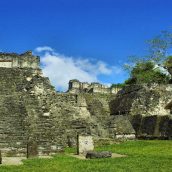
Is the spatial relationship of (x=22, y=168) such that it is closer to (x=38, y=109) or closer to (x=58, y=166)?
(x=58, y=166)

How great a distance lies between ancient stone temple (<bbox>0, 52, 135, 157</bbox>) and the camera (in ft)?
53.0

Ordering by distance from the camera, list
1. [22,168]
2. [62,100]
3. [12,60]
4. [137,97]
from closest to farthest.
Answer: [22,168] → [62,100] → [137,97] → [12,60]

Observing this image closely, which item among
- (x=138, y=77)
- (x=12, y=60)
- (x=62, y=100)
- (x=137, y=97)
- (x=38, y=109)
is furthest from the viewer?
(x=138, y=77)

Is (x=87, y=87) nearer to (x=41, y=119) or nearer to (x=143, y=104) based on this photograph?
(x=143, y=104)

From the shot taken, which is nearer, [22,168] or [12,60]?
[22,168]

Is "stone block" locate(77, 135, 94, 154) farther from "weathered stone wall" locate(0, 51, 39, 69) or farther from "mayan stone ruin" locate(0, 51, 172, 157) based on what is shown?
"weathered stone wall" locate(0, 51, 39, 69)

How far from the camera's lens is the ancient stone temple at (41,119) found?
16.1m

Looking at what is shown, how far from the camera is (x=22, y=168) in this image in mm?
11922

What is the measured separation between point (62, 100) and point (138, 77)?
1103 inches

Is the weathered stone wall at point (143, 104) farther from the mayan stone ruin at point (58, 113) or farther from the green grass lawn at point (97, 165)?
the green grass lawn at point (97, 165)

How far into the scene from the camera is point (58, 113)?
23.3 m

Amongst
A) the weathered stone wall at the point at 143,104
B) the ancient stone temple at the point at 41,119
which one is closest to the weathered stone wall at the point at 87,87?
the weathered stone wall at the point at 143,104

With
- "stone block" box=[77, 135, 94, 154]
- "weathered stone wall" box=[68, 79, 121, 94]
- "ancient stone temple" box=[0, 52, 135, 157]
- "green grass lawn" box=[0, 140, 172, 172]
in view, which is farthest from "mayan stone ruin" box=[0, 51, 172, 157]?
"weathered stone wall" box=[68, 79, 121, 94]

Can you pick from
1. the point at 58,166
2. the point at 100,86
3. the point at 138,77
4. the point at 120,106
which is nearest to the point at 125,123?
the point at 120,106
